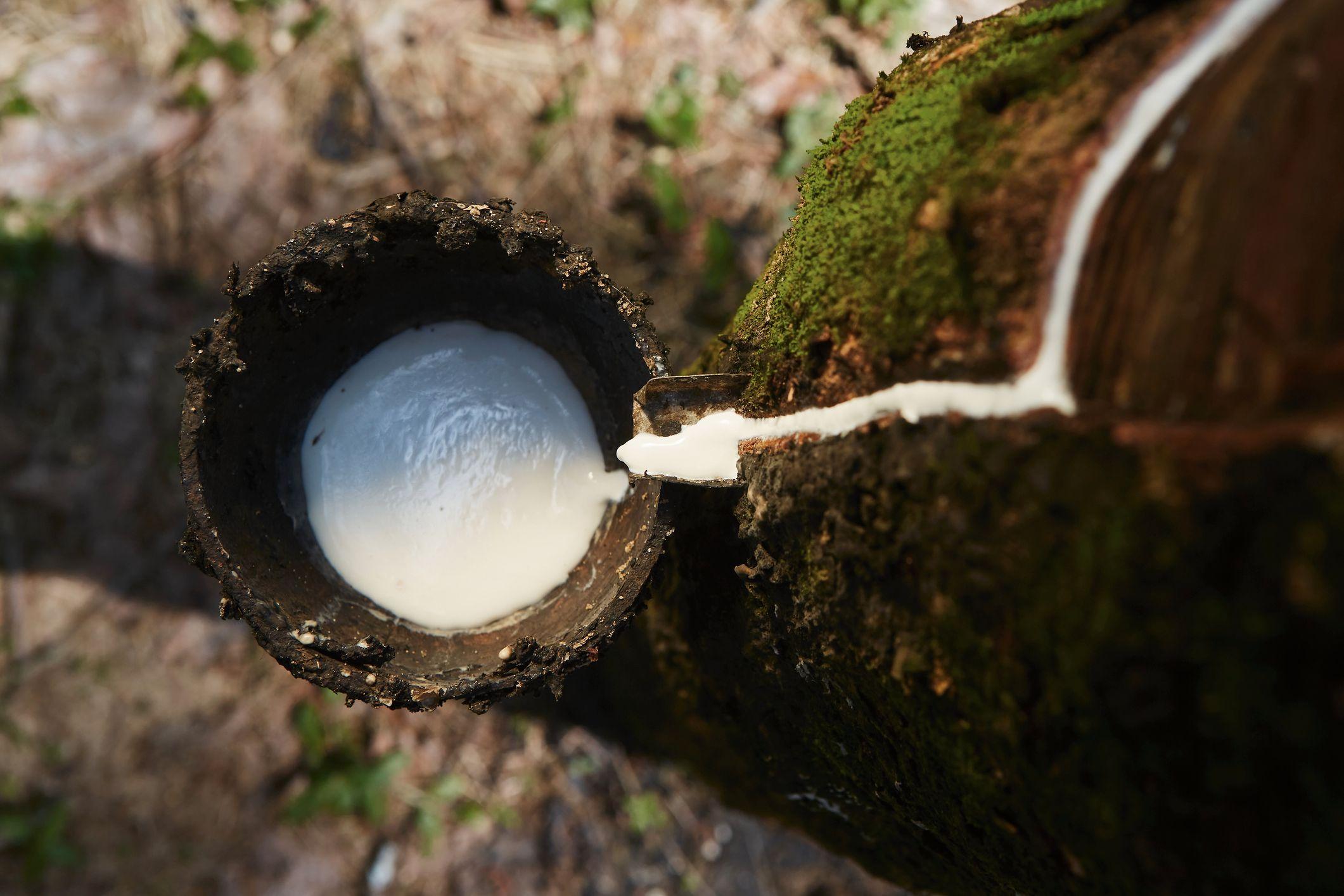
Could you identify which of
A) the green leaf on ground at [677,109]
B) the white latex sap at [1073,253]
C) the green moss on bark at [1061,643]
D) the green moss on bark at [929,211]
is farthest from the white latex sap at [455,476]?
the green leaf on ground at [677,109]

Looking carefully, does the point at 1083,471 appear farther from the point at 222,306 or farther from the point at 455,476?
the point at 222,306

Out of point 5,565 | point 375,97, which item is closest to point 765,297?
point 375,97

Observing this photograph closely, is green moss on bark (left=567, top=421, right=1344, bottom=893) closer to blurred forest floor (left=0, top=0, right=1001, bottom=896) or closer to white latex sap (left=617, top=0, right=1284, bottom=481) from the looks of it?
white latex sap (left=617, top=0, right=1284, bottom=481)

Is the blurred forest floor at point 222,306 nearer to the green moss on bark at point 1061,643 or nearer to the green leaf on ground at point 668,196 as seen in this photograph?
the green leaf on ground at point 668,196

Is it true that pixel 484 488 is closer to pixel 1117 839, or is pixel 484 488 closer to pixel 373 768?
pixel 1117 839

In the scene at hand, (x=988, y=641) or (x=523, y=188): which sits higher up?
(x=523, y=188)

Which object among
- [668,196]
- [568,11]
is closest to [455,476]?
[668,196]
